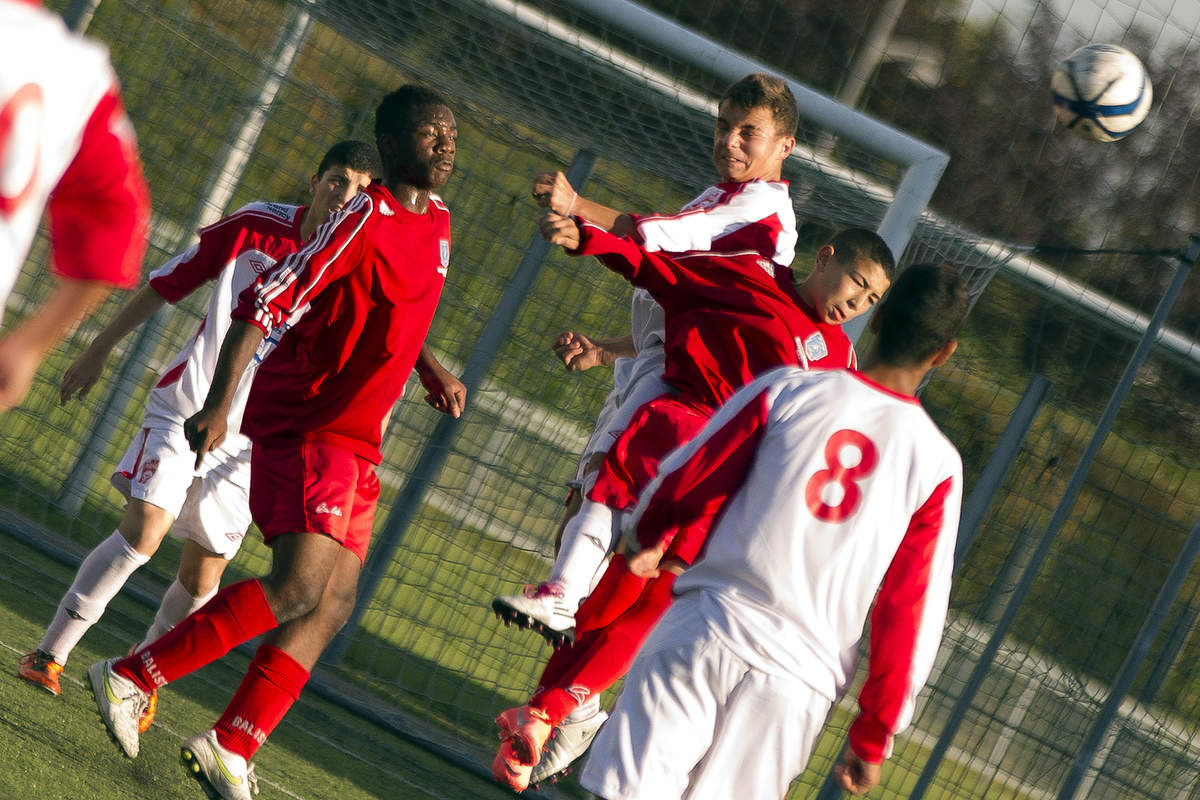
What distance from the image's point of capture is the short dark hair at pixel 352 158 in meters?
4.62

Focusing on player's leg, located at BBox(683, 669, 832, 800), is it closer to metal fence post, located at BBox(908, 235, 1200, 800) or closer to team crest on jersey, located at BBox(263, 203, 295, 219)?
team crest on jersey, located at BBox(263, 203, 295, 219)

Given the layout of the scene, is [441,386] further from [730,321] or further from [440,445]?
[440,445]

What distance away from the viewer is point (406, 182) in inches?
150

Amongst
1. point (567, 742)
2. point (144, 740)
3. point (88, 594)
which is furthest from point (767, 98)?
point (144, 740)

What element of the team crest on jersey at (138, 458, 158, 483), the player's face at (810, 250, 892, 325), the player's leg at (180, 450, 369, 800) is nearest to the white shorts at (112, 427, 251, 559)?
the team crest on jersey at (138, 458, 158, 483)

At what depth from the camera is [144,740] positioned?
428 centimetres

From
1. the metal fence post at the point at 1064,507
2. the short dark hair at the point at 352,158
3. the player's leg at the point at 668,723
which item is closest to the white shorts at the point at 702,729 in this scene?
the player's leg at the point at 668,723

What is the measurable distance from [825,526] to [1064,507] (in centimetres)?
381

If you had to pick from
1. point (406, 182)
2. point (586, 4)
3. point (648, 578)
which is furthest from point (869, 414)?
point (586, 4)

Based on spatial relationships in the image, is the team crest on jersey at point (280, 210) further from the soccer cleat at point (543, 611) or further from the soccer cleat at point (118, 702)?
the soccer cleat at point (543, 611)

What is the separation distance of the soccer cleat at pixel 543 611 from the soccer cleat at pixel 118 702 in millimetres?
1027

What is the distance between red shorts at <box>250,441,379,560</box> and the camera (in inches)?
138

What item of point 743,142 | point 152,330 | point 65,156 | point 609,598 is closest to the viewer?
point 65,156

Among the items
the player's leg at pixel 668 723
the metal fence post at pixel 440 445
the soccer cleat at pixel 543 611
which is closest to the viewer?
the player's leg at pixel 668 723
